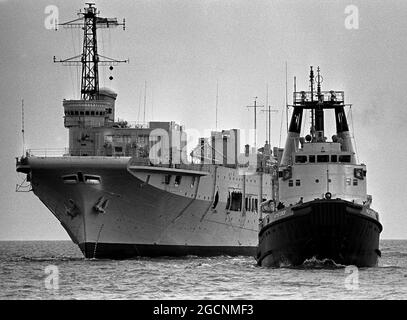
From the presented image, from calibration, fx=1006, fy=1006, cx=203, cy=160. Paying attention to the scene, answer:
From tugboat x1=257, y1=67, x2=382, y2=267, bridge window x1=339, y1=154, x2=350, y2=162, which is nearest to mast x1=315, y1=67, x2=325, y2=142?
tugboat x1=257, y1=67, x2=382, y2=267

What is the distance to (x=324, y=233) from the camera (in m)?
43.1

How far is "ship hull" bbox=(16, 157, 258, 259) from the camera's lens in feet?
185

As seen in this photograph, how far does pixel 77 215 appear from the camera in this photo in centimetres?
5872

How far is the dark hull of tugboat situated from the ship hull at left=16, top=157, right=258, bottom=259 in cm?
1326

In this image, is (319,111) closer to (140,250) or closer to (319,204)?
(319,204)

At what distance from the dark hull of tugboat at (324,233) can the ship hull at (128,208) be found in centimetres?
1326

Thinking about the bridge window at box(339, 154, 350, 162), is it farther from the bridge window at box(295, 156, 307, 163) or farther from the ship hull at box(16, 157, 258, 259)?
the ship hull at box(16, 157, 258, 259)

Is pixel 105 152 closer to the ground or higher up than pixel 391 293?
higher up

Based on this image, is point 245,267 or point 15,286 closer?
point 15,286

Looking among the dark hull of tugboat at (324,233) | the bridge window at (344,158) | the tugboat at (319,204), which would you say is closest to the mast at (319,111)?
the tugboat at (319,204)

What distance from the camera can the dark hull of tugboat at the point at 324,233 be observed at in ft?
140
